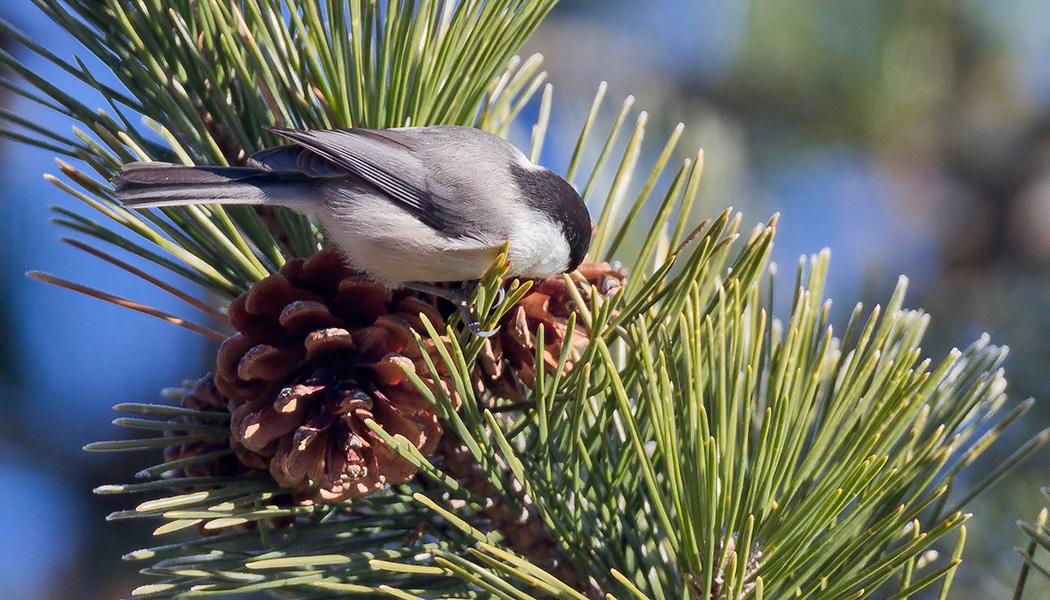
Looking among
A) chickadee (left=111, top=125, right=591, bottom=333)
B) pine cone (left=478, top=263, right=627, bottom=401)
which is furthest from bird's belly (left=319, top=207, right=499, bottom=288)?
pine cone (left=478, top=263, right=627, bottom=401)

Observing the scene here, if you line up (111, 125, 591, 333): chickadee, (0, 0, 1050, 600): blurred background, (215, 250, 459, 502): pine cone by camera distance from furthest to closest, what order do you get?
(0, 0, 1050, 600): blurred background
(111, 125, 591, 333): chickadee
(215, 250, 459, 502): pine cone

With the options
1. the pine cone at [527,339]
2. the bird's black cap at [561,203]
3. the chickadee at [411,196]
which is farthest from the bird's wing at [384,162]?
the pine cone at [527,339]

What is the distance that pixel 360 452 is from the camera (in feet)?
2.73

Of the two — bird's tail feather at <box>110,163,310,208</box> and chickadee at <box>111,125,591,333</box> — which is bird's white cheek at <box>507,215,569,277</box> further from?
bird's tail feather at <box>110,163,310,208</box>

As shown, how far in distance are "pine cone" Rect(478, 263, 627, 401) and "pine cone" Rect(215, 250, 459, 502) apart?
74mm

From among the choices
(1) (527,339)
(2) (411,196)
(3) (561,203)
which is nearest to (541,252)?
(3) (561,203)

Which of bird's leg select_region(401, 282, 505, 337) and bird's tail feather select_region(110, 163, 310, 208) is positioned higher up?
bird's tail feather select_region(110, 163, 310, 208)

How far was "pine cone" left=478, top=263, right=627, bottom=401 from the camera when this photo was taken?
93 centimetres

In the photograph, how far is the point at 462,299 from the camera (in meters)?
1.06

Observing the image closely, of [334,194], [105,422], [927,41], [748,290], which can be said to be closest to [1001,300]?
[927,41]

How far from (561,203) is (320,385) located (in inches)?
16.8

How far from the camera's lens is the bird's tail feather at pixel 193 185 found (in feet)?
3.04

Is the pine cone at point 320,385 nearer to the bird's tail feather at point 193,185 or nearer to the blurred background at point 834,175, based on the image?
the bird's tail feather at point 193,185

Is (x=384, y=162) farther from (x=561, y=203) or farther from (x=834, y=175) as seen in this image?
(x=834, y=175)
